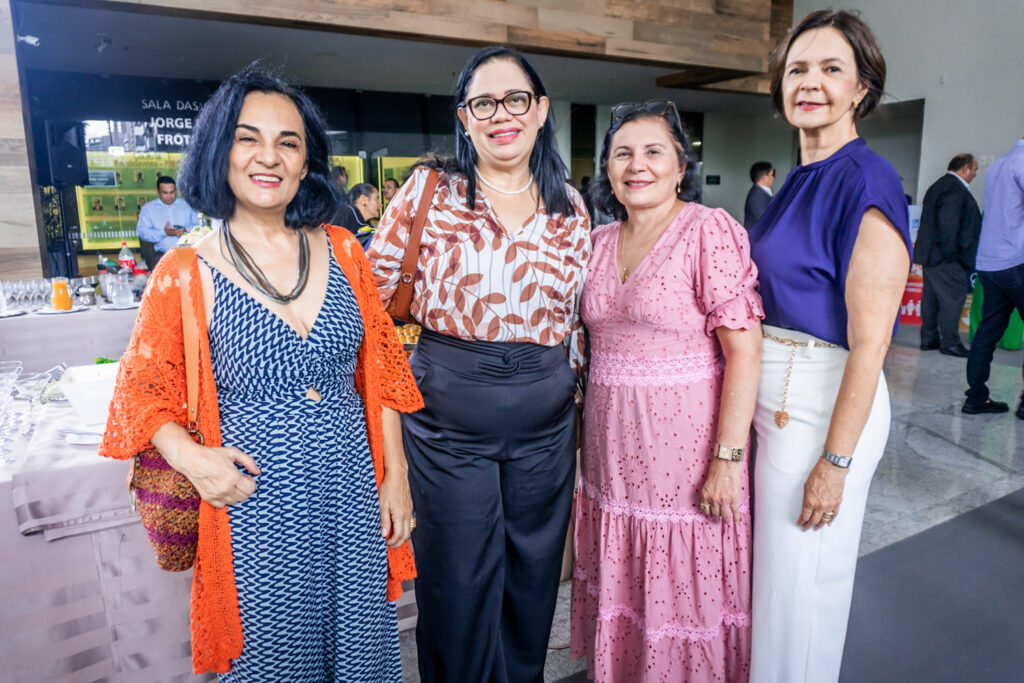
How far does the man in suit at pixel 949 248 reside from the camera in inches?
257

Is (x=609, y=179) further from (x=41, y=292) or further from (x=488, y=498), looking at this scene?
(x=41, y=292)

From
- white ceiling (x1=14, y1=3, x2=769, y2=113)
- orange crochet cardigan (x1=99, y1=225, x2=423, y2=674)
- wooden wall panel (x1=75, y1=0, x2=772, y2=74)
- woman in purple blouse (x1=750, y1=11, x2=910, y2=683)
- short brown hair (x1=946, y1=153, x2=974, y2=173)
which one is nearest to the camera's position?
orange crochet cardigan (x1=99, y1=225, x2=423, y2=674)

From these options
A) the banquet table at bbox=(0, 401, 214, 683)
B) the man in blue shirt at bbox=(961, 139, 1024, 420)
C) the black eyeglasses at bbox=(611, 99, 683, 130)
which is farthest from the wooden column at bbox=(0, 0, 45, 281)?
the man in blue shirt at bbox=(961, 139, 1024, 420)

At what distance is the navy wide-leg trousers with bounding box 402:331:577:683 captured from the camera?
166 cm

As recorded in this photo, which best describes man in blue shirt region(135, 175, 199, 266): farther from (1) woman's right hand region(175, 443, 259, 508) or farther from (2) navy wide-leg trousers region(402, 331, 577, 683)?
(1) woman's right hand region(175, 443, 259, 508)

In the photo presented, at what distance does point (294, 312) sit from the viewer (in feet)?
4.45

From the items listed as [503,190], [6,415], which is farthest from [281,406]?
[6,415]

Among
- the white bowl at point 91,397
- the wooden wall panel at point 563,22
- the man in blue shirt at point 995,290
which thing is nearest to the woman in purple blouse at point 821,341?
the white bowl at point 91,397

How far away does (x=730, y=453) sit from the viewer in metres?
1.67

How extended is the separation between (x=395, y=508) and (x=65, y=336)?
9.11 ft

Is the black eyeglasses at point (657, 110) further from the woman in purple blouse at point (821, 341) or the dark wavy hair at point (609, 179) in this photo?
the woman in purple blouse at point (821, 341)

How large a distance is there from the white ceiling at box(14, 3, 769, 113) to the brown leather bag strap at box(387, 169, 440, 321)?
5.28m

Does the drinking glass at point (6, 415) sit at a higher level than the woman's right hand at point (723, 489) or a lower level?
higher

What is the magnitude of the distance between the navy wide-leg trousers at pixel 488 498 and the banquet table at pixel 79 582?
71 centimetres
